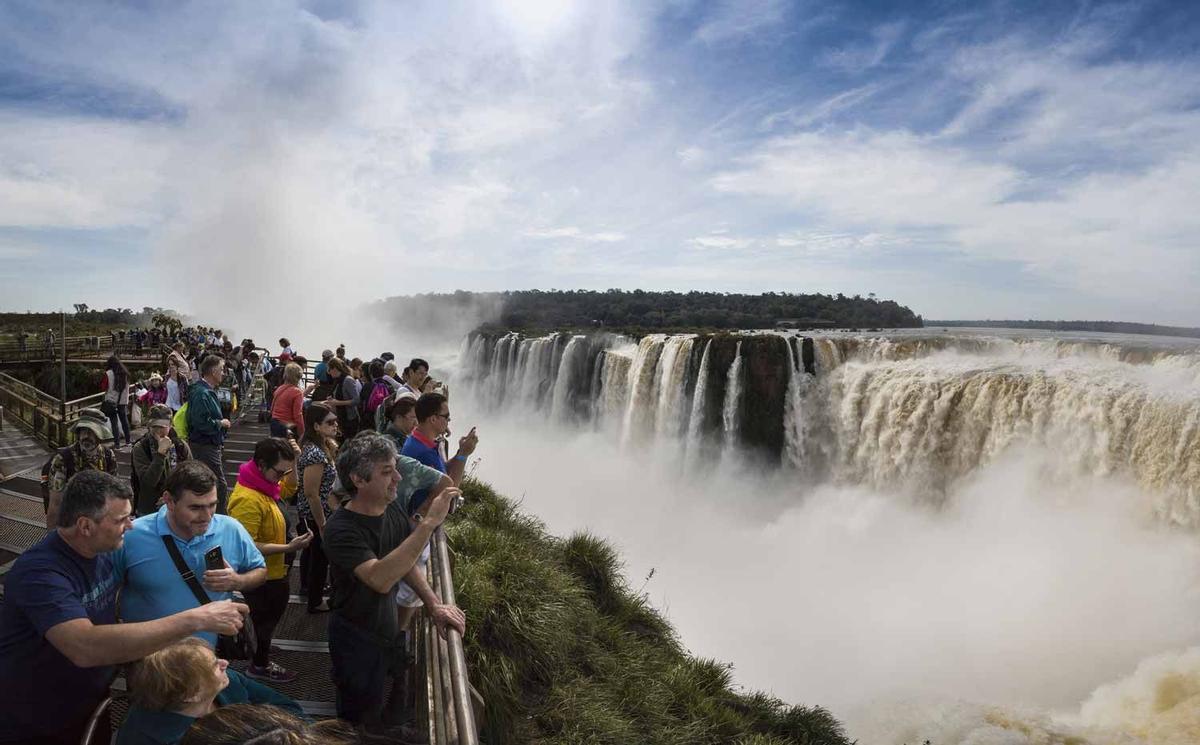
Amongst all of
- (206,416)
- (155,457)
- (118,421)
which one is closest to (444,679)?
(155,457)

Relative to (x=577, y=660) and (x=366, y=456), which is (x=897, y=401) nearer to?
(x=577, y=660)

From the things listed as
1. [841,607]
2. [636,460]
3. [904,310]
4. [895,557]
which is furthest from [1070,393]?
[904,310]

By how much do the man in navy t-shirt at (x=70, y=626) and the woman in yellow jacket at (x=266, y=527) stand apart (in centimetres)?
141

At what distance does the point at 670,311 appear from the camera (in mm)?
78000

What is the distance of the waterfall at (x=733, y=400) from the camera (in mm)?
25359

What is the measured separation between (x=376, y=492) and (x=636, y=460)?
25.6 meters

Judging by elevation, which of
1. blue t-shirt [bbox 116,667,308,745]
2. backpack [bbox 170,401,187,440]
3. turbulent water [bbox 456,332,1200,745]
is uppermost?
backpack [bbox 170,401,187,440]

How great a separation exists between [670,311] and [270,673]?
246 feet

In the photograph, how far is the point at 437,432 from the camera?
15.4 ft

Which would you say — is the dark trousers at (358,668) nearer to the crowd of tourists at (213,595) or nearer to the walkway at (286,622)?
the crowd of tourists at (213,595)

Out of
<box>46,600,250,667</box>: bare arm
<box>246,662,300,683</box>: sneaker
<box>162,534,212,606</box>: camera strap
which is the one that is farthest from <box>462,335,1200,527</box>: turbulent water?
<box>46,600,250,667</box>: bare arm

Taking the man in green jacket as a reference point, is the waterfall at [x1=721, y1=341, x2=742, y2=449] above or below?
below

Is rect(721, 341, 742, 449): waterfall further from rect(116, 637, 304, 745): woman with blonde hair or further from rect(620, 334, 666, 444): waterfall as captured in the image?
rect(116, 637, 304, 745): woman with blonde hair

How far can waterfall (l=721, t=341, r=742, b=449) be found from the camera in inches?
998
